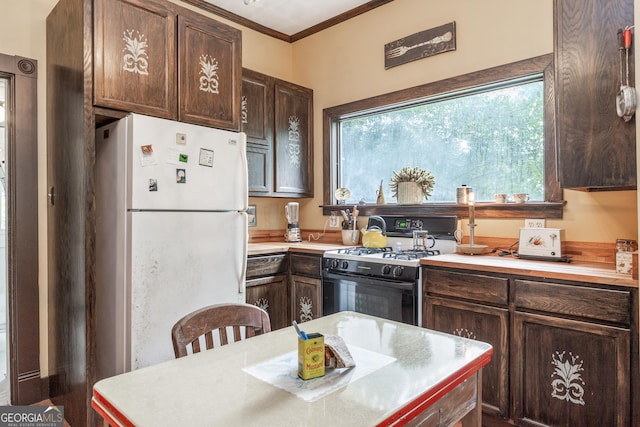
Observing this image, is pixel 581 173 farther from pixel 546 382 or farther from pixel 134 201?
pixel 134 201

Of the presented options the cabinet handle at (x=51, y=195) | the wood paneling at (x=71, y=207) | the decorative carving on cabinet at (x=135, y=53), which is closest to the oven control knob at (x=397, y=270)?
the wood paneling at (x=71, y=207)

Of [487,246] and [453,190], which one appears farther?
[453,190]

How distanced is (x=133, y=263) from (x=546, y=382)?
7.03ft

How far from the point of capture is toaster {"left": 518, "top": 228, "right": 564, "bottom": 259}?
2.30m

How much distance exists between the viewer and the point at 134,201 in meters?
2.07

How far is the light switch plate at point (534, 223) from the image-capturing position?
249 centimetres

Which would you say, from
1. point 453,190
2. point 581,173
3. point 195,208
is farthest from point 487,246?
point 195,208

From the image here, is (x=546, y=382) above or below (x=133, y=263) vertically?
below

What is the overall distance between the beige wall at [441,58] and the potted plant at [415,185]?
19.6 inches

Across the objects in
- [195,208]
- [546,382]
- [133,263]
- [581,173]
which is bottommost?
→ [546,382]

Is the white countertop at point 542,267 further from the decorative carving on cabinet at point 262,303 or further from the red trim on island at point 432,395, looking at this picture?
the decorative carving on cabinet at point 262,303

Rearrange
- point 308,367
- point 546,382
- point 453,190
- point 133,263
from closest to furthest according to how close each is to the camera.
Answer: point 308,367 < point 546,382 < point 133,263 < point 453,190

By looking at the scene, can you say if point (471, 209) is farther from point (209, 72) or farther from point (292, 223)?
point (209, 72)

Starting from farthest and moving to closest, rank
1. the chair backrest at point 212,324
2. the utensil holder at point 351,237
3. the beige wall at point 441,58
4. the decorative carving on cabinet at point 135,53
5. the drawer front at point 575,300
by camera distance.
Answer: the utensil holder at point 351,237
the beige wall at point 441,58
the decorative carving on cabinet at point 135,53
the drawer front at point 575,300
the chair backrest at point 212,324
